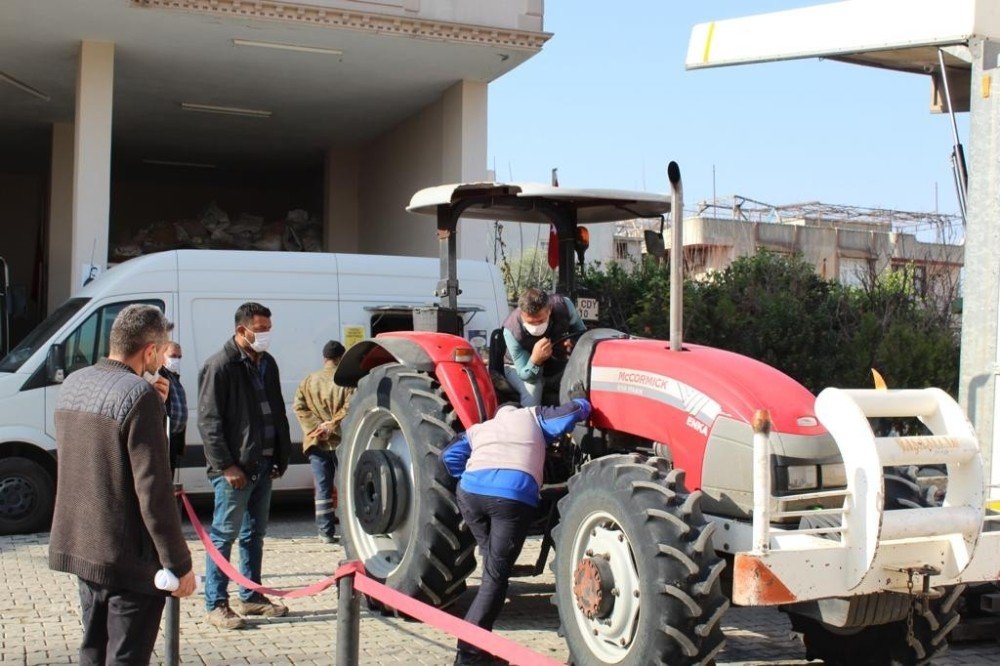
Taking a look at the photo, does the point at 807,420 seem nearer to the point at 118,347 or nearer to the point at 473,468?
the point at 473,468

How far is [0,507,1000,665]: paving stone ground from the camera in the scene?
6086mm

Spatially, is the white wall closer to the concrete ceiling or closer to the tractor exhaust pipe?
the concrete ceiling

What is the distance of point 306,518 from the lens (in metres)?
11.1

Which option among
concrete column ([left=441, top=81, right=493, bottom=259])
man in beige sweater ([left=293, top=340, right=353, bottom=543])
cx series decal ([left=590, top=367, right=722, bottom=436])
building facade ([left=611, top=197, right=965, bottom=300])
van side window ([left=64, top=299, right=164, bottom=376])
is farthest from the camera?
building facade ([left=611, top=197, right=965, bottom=300])

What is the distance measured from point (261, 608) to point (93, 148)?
356 inches

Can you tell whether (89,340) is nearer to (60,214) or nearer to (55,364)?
(55,364)

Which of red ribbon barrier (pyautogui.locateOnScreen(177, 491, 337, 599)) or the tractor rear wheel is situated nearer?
the tractor rear wheel

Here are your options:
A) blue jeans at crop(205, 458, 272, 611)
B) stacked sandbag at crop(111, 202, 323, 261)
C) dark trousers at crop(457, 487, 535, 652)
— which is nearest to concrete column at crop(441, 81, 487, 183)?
stacked sandbag at crop(111, 202, 323, 261)

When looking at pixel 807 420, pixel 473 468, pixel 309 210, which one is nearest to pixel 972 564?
pixel 807 420

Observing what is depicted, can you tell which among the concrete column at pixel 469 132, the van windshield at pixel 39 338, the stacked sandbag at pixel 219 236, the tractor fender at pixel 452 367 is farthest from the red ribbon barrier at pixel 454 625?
the stacked sandbag at pixel 219 236

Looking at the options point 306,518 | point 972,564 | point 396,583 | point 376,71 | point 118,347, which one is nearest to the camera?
point 118,347

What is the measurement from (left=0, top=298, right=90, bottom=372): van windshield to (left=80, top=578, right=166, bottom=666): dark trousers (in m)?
6.44

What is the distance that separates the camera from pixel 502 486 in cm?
561

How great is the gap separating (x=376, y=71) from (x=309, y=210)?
9370 mm
